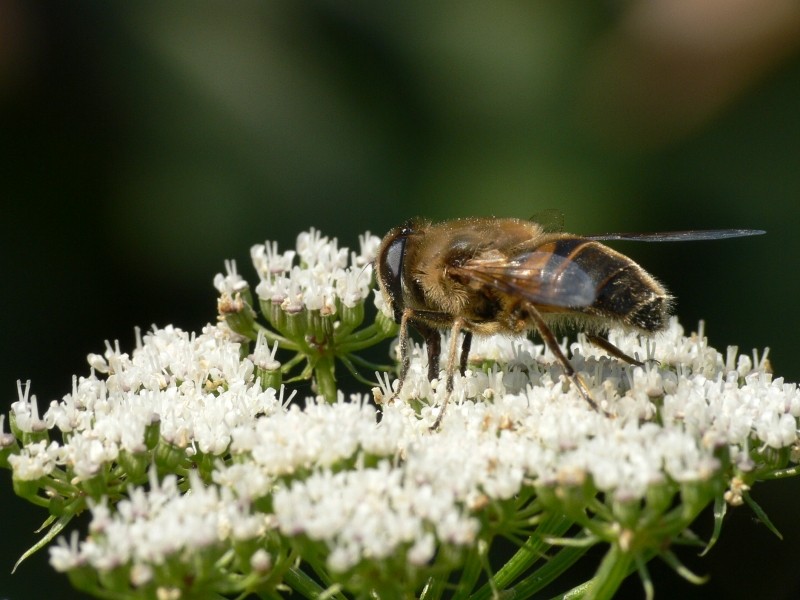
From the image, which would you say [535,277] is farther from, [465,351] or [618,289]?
[465,351]

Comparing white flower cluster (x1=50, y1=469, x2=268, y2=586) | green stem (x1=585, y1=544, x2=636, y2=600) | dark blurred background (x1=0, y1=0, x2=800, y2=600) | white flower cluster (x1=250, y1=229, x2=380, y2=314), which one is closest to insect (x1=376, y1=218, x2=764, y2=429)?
white flower cluster (x1=250, y1=229, x2=380, y2=314)

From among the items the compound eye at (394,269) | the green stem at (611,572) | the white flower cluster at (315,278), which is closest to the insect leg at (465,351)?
the compound eye at (394,269)

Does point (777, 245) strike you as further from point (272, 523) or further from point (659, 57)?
point (272, 523)

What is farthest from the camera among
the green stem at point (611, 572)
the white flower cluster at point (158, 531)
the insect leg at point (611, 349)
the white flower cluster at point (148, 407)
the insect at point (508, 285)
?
the insect leg at point (611, 349)

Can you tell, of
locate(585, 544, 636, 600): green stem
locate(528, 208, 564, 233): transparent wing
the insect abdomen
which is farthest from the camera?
locate(528, 208, 564, 233): transparent wing

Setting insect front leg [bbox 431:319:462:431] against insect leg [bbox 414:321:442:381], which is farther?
insect leg [bbox 414:321:442:381]

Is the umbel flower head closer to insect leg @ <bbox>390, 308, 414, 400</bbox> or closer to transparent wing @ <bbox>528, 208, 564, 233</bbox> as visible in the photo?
insect leg @ <bbox>390, 308, 414, 400</bbox>

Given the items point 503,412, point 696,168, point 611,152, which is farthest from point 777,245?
point 503,412

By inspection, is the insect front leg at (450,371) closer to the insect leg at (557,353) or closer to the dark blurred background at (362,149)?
the insect leg at (557,353)

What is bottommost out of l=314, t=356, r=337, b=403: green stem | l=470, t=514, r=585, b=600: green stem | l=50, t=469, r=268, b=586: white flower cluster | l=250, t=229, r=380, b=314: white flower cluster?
l=470, t=514, r=585, b=600: green stem
